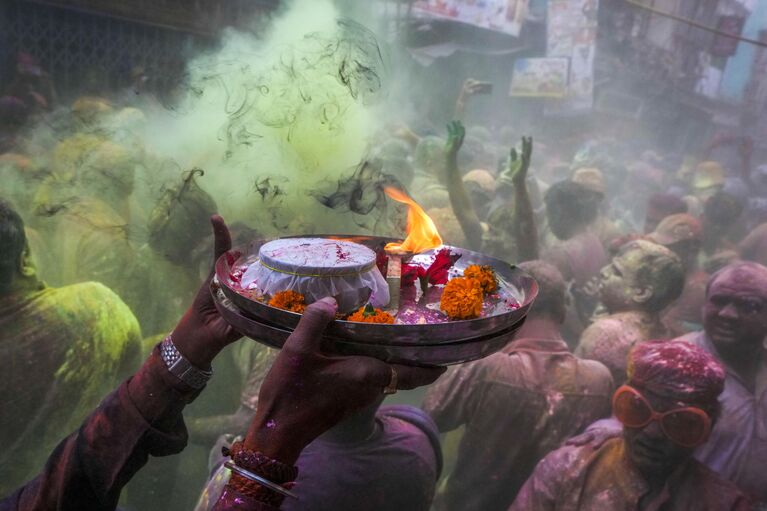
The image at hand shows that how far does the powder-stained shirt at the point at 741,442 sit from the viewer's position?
3.93 m

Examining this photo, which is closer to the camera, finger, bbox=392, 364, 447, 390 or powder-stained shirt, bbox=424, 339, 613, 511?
finger, bbox=392, 364, 447, 390

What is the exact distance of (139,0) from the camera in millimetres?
8375

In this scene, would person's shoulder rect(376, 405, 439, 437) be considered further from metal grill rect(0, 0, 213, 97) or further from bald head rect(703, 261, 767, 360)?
metal grill rect(0, 0, 213, 97)

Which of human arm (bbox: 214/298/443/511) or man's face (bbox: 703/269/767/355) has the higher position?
human arm (bbox: 214/298/443/511)

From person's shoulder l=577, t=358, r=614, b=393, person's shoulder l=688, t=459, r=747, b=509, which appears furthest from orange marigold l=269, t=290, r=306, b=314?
person's shoulder l=577, t=358, r=614, b=393

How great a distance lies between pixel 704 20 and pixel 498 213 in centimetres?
1575

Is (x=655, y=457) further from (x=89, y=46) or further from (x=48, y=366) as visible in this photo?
(x=89, y=46)

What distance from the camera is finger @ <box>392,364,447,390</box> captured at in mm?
1310

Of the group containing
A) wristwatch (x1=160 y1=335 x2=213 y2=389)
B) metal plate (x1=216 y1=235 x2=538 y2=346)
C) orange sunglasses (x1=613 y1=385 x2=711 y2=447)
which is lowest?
orange sunglasses (x1=613 y1=385 x2=711 y2=447)

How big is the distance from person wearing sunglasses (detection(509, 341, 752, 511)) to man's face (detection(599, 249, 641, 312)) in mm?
2402

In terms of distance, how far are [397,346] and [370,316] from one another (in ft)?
0.39

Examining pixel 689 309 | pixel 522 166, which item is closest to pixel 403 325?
pixel 522 166

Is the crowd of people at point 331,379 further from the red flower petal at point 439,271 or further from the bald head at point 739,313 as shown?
the red flower petal at point 439,271

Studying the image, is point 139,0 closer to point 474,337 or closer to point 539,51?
point 474,337
